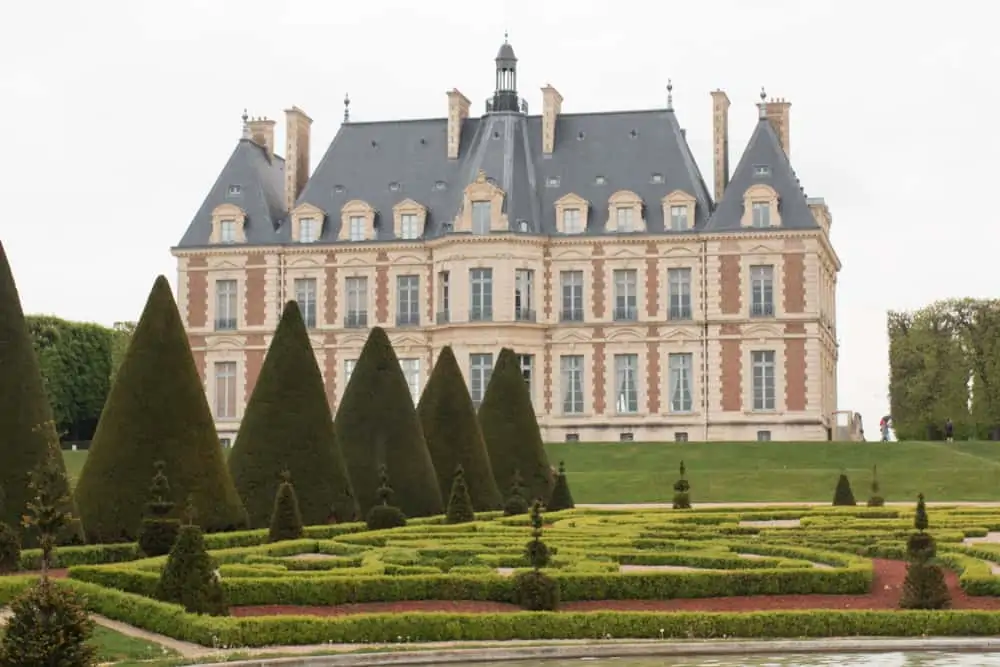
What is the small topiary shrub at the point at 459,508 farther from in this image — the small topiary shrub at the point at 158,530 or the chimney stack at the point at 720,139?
the chimney stack at the point at 720,139

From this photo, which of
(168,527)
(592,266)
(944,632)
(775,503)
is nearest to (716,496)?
(775,503)

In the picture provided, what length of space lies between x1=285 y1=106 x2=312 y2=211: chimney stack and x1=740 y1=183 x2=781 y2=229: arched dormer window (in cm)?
1509

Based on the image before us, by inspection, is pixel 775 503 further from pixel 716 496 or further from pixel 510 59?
pixel 510 59

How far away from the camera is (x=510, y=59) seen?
56719 mm

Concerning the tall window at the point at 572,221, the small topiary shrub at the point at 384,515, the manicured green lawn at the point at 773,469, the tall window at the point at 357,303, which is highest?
the tall window at the point at 572,221

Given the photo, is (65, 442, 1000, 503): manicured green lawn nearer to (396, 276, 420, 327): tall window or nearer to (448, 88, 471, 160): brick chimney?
(396, 276, 420, 327): tall window

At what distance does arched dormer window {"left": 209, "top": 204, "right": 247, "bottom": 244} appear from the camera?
55656mm

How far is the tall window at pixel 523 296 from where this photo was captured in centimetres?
5312

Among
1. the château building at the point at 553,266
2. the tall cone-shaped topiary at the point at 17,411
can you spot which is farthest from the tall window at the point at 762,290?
the tall cone-shaped topiary at the point at 17,411

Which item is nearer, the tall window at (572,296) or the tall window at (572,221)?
the tall window at (572,296)

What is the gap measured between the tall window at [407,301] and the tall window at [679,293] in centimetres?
797

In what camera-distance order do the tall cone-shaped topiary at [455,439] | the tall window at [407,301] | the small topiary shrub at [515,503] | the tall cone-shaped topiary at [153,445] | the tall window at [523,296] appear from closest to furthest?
the tall cone-shaped topiary at [153,445]
the small topiary shrub at [515,503]
the tall cone-shaped topiary at [455,439]
the tall window at [523,296]
the tall window at [407,301]

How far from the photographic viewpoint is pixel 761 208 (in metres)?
51.9

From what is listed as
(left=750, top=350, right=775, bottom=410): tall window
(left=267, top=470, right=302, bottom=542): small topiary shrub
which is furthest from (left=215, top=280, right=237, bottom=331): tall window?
(left=267, top=470, right=302, bottom=542): small topiary shrub
